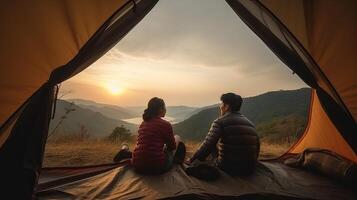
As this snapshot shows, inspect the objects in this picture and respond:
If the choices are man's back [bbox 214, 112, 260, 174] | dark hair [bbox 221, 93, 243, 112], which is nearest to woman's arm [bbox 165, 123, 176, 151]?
man's back [bbox 214, 112, 260, 174]

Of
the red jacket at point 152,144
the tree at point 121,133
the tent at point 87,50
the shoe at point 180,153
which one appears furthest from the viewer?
the tree at point 121,133

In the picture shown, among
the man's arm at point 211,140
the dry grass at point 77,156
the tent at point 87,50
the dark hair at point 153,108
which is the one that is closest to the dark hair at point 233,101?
the man's arm at point 211,140

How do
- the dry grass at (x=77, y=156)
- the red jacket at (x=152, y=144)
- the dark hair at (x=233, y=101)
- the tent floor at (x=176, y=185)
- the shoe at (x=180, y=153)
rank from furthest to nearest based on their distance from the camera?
the dry grass at (x=77, y=156), the shoe at (x=180, y=153), the dark hair at (x=233, y=101), the red jacket at (x=152, y=144), the tent floor at (x=176, y=185)

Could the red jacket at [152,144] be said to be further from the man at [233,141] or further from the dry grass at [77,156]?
the dry grass at [77,156]

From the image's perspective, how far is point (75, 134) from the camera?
9.03 meters

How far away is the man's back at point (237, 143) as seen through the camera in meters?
4.13

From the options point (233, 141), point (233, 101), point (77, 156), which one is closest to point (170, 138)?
point (233, 141)

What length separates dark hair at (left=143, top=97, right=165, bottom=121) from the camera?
4312 mm

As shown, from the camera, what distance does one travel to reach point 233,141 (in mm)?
4141

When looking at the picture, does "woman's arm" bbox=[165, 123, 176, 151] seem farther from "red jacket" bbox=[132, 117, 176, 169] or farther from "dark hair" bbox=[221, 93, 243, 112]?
→ "dark hair" bbox=[221, 93, 243, 112]

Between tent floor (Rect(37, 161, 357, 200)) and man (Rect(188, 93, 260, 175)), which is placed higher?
man (Rect(188, 93, 260, 175))

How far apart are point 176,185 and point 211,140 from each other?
2.99 ft

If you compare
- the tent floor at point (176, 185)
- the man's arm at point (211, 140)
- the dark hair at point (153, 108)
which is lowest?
the tent floor at point (176, 185)

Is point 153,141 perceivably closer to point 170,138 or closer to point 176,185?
point 170,138
